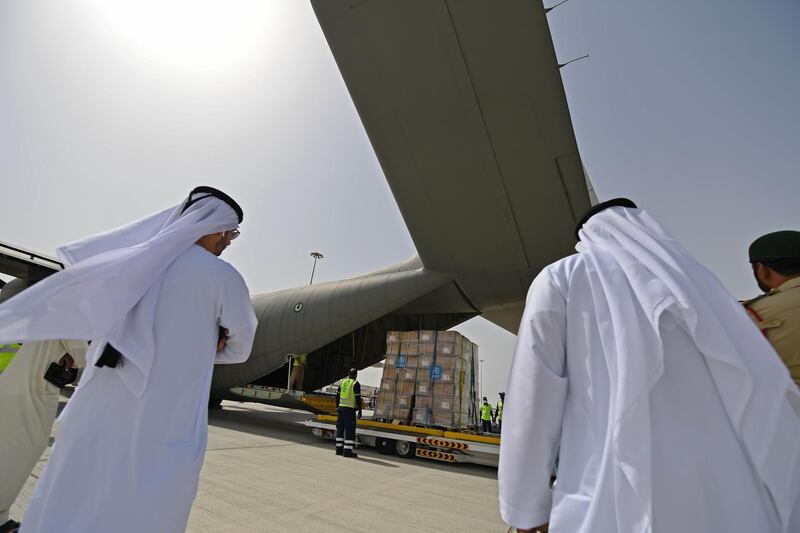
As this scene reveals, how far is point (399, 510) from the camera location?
3.97m

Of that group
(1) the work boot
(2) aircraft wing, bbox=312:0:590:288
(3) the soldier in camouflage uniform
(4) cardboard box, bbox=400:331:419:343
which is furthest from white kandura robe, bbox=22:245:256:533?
(4) cardboard box, bbox=400:331:419:343

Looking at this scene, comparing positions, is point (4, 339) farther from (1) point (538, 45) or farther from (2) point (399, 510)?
(1) point (538, 45)

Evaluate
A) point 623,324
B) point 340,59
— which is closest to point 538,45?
point 340,59

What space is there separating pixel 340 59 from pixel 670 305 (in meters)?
6.57

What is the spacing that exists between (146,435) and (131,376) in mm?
221

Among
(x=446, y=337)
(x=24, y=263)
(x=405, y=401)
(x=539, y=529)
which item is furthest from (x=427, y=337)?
(x=24, y=263)

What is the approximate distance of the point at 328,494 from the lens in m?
4.30

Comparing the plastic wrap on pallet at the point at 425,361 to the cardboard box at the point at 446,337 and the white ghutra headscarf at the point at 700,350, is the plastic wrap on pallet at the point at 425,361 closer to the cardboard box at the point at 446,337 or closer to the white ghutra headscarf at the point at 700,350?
the cardboard box at the point at 446,337

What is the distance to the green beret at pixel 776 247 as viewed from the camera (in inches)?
64.9

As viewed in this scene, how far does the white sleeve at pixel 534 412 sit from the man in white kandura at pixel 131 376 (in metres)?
1.15

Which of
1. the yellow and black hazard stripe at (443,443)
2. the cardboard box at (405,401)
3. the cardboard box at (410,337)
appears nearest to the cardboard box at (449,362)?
the cardboard box at (410,337)

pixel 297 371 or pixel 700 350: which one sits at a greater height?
pixel 297 371

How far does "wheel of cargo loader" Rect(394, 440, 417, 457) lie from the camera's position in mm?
7973

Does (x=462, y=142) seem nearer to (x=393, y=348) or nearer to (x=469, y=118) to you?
(x=469, y=118)
